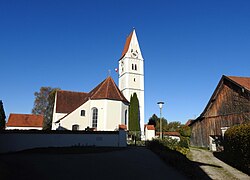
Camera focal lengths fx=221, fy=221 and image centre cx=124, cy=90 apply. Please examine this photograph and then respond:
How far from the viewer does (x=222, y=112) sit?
897 inches

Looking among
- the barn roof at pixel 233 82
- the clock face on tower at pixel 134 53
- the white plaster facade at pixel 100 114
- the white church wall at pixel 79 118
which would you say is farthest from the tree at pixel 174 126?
the barn roof at pixel 233 82

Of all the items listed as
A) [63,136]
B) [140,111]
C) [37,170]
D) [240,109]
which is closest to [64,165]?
[37,170]

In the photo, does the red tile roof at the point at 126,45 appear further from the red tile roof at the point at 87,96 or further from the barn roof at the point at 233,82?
the barn roof at the point at 233,82

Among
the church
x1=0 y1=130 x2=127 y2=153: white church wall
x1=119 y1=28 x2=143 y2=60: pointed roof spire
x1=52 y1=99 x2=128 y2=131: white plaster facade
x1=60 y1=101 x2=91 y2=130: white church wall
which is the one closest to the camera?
x1=0 y1=130 x2=127 y2=153: white church wall

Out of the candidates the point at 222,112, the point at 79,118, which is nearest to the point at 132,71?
the point at 79,118

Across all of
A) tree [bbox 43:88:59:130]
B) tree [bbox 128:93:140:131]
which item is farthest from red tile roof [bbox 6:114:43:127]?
tree [bbox 128:93:140:131]

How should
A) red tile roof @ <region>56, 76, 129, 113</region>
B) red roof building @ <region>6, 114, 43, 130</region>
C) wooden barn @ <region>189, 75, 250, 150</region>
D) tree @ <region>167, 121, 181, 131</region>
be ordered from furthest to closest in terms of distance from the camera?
1. tree @ <region>167, 121, 181, 131</region>
2. red roof building @ <region>6, 114, 43, 130</region>
3. red tile roof @ <region>56, 76, 129, 113</region>
4. wooden barn @ <region>189, 75, 250, 150</region>

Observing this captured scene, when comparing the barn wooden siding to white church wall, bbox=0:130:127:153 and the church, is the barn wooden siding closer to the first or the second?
the church

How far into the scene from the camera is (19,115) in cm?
4919

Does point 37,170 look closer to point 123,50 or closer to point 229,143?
point 229,143

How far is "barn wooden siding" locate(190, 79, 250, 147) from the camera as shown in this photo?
2025 centimetres

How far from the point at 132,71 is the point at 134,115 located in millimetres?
12396

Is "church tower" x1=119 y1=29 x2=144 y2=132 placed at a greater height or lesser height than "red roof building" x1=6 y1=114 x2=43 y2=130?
greater

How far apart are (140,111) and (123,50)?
17.9 meters
